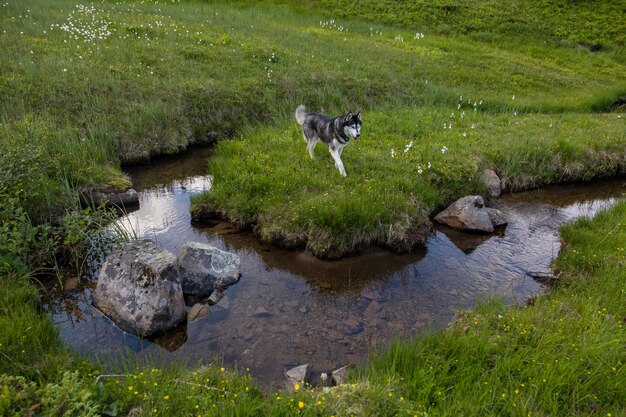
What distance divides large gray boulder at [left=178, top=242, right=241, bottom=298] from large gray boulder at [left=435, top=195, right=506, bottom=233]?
618cm

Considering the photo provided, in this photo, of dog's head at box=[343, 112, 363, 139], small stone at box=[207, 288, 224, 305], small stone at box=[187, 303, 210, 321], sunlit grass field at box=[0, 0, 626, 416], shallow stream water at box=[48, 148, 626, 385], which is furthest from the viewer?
dog's head at box=[343, 112, 363, 139]

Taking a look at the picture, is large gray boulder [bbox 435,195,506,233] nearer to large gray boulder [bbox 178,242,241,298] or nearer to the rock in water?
the rock in water

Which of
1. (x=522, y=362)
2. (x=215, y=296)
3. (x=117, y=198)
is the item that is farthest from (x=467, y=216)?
(x=117, y=198)

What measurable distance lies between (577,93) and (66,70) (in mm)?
25771

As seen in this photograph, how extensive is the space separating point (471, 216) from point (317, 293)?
5268 mm

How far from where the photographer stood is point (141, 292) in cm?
760

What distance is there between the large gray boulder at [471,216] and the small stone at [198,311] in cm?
705

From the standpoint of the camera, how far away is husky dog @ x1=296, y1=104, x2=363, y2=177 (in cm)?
1091

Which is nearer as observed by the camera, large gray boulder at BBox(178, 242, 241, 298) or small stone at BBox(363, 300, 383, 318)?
small stone at BBox(363, 300, 383, 318)

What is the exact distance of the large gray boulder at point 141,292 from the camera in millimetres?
7481

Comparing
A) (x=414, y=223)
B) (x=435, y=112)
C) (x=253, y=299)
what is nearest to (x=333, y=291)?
(x=253, y=299)

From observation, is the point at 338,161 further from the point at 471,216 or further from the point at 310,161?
the point at 471,216

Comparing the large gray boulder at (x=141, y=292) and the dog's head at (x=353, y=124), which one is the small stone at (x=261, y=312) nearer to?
the large gray boulder at (x=141, y=292)

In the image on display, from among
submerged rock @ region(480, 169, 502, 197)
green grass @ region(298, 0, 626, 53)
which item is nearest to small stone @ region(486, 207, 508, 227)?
submerged rock @ region(480, 169, 502, 197)
